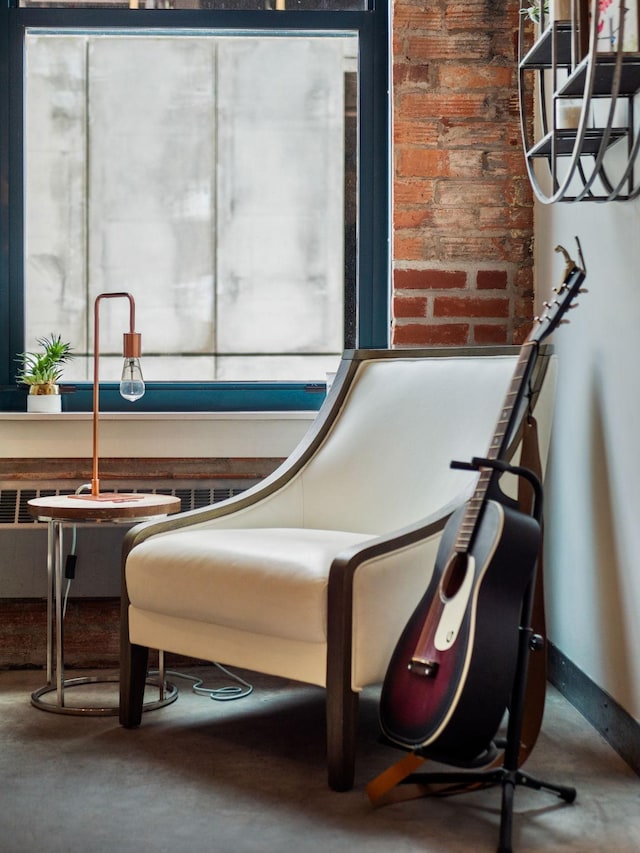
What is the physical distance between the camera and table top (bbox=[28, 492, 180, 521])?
244cm

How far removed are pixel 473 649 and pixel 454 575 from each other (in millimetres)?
146

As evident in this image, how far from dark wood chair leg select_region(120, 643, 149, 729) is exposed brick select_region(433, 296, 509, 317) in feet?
4.52

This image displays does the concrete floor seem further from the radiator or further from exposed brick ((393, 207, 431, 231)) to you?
exposed brick ((393, 207, 431, 231))

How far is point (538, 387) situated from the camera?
227 cm

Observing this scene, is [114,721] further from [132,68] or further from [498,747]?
[132,68]

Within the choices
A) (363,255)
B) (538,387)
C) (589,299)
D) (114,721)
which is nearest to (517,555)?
(538,387)

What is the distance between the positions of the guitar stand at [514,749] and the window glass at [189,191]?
1537 millimetres

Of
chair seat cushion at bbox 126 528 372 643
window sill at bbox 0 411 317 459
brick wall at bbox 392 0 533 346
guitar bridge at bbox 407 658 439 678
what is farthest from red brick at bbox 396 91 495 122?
guitar bridge at bbox 407 658 439 678

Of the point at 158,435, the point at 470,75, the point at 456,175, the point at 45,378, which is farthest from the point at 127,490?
the point at 470,75

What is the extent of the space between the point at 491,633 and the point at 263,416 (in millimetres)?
1390

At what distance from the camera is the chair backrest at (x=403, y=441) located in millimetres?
2455

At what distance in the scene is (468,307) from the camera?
3.10m

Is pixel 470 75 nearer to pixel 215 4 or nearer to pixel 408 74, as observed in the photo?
pixel 408 74

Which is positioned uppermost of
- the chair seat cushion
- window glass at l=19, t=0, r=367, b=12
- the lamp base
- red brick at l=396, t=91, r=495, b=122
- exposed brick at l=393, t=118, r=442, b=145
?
window glass at l=19, t=0, r=367, b=12
